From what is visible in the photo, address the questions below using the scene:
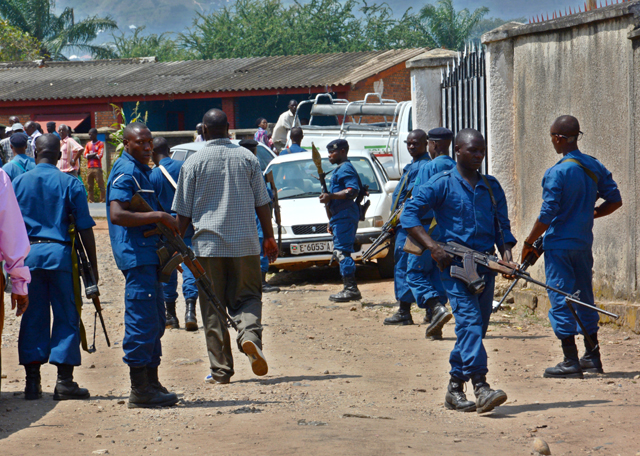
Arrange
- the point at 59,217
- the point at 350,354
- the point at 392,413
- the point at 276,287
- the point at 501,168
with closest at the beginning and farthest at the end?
the point at 392,413 < the point at 59,217 < the point at 350,354 < the point at 501,168 < the point at 276,287

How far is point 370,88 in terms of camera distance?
27.5m

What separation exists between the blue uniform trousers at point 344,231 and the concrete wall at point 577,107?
5.60 ft

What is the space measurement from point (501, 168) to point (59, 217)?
5.46 meters

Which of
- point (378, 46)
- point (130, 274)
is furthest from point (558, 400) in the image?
point (378, 46)

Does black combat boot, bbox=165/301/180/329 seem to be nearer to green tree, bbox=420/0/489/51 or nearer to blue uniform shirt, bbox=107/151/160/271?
blue uniform shirt, bbox=107/151/160/271

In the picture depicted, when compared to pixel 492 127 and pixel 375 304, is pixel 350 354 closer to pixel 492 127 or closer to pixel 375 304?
pixel 375 304

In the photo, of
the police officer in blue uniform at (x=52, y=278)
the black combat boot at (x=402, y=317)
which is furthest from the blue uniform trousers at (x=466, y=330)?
the black combat boot at (x=402, y=317)

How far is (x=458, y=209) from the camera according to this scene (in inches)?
207

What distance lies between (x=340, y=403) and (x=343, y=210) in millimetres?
4358

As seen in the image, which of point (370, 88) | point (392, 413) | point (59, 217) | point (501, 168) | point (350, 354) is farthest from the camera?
point (370, 88)

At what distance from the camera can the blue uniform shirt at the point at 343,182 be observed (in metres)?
9.41

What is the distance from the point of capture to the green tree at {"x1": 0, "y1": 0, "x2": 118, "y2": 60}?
49312 millimetres

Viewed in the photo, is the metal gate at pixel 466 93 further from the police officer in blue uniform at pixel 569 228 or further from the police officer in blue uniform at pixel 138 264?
the police officer in blue uniform at pixel 138 264

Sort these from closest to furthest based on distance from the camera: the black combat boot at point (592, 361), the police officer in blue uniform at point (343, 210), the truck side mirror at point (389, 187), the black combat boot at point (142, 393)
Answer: the black combat boot at point (142, 393), the black combat boot at point (592, 361), the police officer in blue uniform at point (343, 210), the truck side mirror at point (389, 187)
